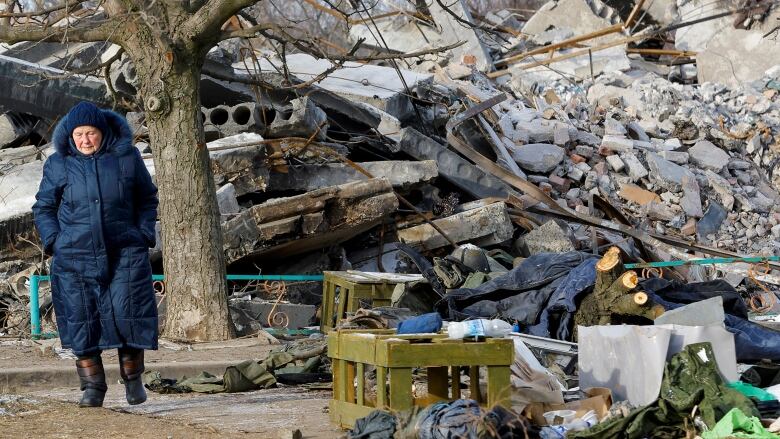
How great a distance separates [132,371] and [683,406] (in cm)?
297

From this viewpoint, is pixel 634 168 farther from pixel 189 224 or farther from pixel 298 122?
pixel 189 224

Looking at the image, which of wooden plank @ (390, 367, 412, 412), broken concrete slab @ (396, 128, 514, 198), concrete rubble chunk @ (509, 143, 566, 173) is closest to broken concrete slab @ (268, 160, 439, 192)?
broken concrete slab @ (396, 128, 514, 198)

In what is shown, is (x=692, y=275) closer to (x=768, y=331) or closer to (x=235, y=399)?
(x=768, y=331)

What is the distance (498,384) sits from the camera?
5.15 m

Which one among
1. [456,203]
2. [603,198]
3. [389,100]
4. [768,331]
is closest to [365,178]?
[456,203]

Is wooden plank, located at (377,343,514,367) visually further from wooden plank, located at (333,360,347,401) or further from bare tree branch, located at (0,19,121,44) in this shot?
bare tree branch, located at (0,19,121,44)

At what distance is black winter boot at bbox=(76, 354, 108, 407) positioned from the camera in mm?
6293

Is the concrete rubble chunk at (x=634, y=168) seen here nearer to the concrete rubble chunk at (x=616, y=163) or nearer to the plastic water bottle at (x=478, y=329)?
the concrete rubble chunk at (x=616, y=163)

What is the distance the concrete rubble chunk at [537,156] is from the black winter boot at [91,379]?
11.8 meters

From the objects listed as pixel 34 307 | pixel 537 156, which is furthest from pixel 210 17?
pixel 537 156

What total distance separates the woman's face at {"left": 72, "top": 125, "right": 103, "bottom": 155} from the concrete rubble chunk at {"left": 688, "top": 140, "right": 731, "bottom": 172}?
14.8 metres

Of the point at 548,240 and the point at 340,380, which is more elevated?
the point at 340,380

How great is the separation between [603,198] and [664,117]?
196 inches

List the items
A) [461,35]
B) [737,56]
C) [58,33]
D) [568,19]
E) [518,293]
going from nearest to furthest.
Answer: [518,293], [58,33], [461,35], [737,56], [568,19]
